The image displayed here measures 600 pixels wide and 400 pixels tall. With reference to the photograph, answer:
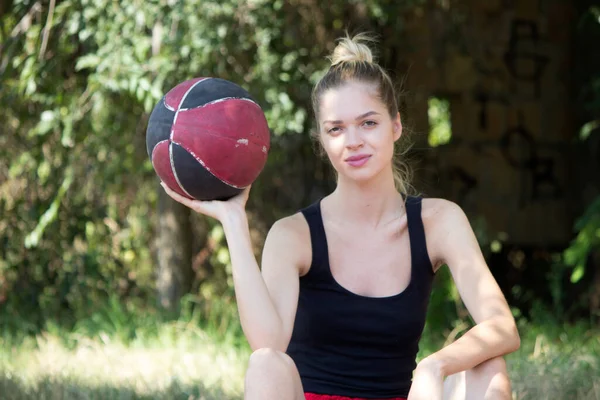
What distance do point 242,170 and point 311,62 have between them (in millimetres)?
3207

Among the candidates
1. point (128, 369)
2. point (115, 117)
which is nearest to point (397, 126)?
point (128, 369)

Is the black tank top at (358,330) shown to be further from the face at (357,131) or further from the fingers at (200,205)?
the fingers at (200,205)

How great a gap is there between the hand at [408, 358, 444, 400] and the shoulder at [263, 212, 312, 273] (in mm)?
608

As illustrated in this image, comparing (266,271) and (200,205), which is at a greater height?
(200,205)

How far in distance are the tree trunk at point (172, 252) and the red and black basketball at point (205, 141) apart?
3424 millimetres

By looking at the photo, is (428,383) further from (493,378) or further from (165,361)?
(165,361)

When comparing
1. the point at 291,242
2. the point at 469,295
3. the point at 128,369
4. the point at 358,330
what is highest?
the point at 291,242

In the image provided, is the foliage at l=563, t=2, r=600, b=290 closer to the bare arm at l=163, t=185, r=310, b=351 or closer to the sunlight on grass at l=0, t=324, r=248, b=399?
the sunlight on grass at l=0, t=324, r=248, b=399

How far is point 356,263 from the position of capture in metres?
3.09

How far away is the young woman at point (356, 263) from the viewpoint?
286cm

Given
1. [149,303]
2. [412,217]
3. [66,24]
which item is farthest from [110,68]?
[412,217]

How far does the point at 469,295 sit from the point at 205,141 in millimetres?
980

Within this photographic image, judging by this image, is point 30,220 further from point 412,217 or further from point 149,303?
point 412,217

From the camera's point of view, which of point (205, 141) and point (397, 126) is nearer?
point (205, 141)
